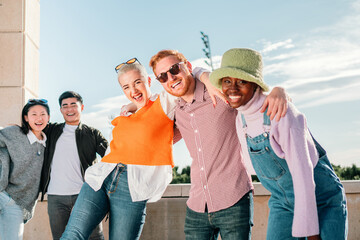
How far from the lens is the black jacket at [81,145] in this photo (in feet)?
14.0

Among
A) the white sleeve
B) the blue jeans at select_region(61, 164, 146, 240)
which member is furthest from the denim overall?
the blue jeans at select_region(61, 164, 146, 240)

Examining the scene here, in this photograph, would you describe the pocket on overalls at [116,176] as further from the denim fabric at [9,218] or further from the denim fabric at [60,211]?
the denim fabric at [9,218]

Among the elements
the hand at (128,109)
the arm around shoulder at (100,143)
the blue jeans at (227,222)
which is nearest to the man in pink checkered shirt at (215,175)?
the blue jeans at (227,222)

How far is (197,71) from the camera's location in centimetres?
312

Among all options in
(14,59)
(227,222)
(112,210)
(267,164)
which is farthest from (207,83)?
(14,59)

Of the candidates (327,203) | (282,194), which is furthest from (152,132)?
(327,203)

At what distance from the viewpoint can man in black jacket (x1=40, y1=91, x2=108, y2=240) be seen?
421cm

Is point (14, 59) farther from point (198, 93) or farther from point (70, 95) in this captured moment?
point (198, 93)

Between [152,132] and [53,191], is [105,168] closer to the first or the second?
[152,132]

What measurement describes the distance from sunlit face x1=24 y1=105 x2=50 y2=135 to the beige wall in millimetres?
2498

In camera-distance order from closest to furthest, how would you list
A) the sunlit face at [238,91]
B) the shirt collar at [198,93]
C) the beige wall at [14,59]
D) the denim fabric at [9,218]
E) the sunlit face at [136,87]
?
the sunlit face at [238,91]
the shirt collar at [198,93]
the sunlit face at [136,87]
the denim fabric at [9,218]
the beige wall at [14,59]

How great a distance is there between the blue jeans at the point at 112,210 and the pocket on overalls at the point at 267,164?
105cm

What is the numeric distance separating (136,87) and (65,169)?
160 cm

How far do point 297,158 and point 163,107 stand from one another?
4.26 ft
